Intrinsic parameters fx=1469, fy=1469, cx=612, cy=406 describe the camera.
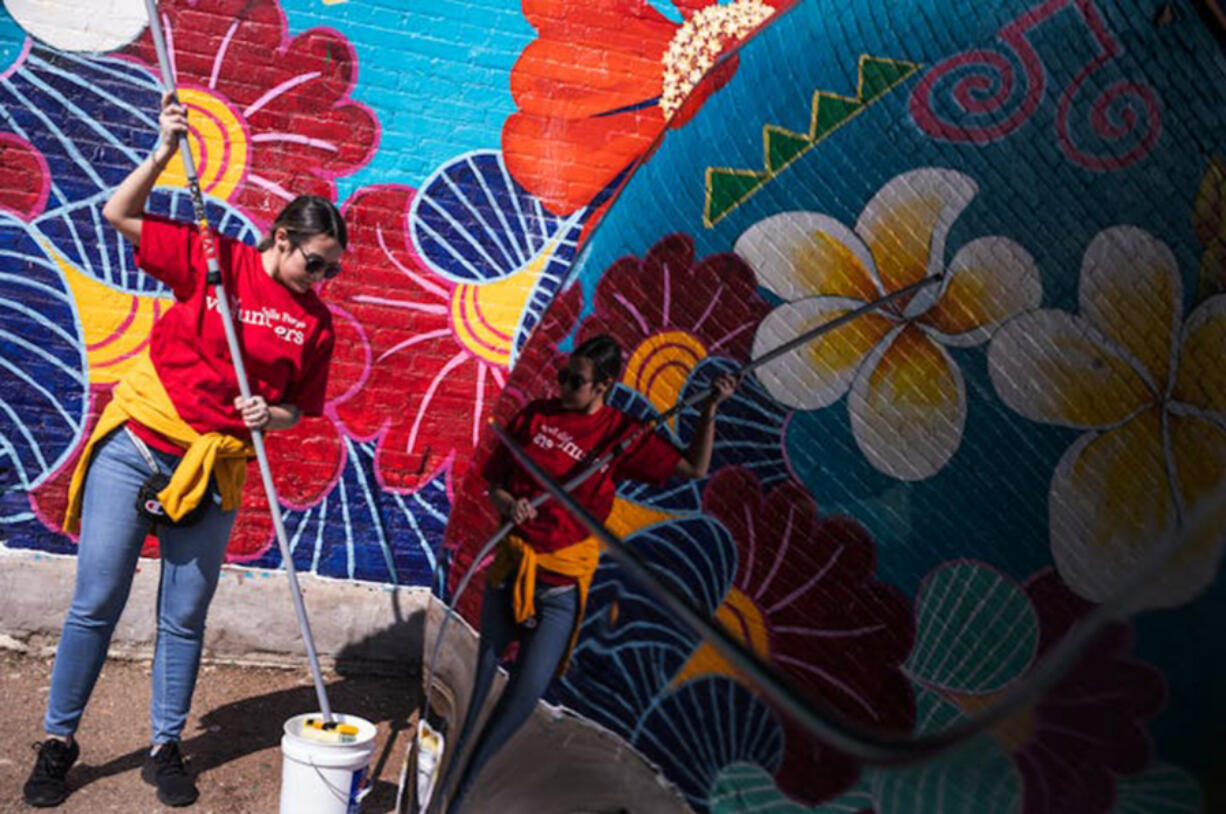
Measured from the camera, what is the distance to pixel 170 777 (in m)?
3.99

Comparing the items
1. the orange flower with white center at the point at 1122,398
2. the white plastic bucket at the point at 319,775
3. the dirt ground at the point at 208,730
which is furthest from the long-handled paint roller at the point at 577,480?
the dirt ground at the point at 208,730

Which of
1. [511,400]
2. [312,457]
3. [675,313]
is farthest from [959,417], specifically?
[312,457]

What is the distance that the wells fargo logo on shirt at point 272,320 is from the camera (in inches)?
147

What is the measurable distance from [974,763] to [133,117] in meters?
4.31

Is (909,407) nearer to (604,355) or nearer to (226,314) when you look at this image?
(604,355)

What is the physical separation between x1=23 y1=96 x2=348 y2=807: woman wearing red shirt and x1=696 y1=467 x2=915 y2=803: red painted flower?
2587 mm

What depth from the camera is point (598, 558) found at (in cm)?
146

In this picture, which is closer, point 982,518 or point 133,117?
point 982,518

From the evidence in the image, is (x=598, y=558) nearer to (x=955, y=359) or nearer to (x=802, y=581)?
(x=802, y=581)

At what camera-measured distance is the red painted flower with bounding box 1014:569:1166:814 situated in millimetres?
935

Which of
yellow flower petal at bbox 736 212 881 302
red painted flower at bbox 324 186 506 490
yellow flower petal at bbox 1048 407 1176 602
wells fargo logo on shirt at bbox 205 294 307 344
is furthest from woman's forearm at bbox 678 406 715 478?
red painted flower at bbox 324 186 506 490

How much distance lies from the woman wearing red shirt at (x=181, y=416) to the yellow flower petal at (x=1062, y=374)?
110 inches

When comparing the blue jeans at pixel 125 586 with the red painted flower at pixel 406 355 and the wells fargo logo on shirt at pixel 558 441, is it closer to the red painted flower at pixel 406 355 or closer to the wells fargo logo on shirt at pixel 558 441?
the red painted flower at pixel 406 355

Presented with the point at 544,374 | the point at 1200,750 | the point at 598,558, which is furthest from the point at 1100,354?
the point at 544,374
